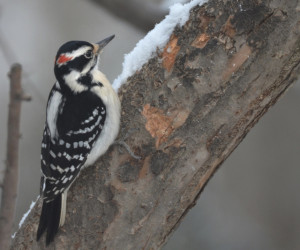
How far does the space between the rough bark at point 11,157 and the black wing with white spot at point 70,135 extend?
4.73ft

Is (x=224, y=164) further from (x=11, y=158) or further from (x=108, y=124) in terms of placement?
(x=11, y=158)

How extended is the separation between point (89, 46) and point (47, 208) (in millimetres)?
1184

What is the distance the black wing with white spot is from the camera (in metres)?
3.08

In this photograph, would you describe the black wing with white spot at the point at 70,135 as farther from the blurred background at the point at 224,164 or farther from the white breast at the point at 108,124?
the blurred background at the point at 224,164

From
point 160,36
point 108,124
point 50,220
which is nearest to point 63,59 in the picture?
point 108,124

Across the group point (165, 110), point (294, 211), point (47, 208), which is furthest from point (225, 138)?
point (294, 211)

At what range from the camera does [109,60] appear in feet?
25.8

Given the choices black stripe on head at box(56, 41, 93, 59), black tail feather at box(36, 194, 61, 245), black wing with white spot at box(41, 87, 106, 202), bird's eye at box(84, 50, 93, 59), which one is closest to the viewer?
black tail feather at box(36, 194, 61, 245)

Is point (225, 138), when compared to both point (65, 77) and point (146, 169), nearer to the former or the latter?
point (146, 169)

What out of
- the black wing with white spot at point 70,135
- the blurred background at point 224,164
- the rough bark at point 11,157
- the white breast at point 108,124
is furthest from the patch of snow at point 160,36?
the blurred background at point 224,164

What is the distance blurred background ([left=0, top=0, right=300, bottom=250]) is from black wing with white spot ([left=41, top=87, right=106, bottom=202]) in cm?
288

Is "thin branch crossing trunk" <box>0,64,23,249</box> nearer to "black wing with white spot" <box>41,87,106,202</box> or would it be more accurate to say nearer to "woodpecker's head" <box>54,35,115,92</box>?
"black wing with white spot" <box>41,87,106,202</box>

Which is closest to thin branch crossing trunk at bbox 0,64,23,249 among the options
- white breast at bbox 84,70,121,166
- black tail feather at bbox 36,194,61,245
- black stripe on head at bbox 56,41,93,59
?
black tail feather at bbox 36,194,61,245

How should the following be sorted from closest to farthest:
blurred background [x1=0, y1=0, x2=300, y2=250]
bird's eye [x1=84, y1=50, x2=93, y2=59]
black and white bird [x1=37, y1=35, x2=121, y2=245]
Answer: black and white bird [x1=37, y1=35, x2=121, y2=245] < bird's eye [x1=84, y1=50, x2=93, y2=59] < blurred background [x1=0, y1=0, x2=300, y2=250]
